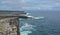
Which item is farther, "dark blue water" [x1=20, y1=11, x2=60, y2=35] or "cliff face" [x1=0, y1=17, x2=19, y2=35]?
"dark blue water" [x1=20, y1=11, x2=60, y2=35]

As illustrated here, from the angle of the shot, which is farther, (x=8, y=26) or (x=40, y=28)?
(x=40, y=28)

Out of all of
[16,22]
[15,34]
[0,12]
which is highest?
[0,12]

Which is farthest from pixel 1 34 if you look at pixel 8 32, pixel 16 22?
pixel 16 22

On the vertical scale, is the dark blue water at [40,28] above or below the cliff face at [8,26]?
below

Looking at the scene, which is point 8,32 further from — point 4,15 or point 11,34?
point 4,15

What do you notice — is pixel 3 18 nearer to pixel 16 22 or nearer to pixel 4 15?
pixel 4 15

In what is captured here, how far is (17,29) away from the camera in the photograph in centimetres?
290

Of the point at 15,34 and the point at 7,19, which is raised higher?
the point at 7,19

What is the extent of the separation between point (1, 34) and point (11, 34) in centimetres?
17

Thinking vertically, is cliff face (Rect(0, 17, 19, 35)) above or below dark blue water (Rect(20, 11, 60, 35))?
above

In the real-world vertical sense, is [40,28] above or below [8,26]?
below

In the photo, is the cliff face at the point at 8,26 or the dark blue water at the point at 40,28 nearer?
the cliff face at the point at 8,26

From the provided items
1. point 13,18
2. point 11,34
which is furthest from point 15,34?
point 13,18

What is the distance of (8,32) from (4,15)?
0.30 metres
